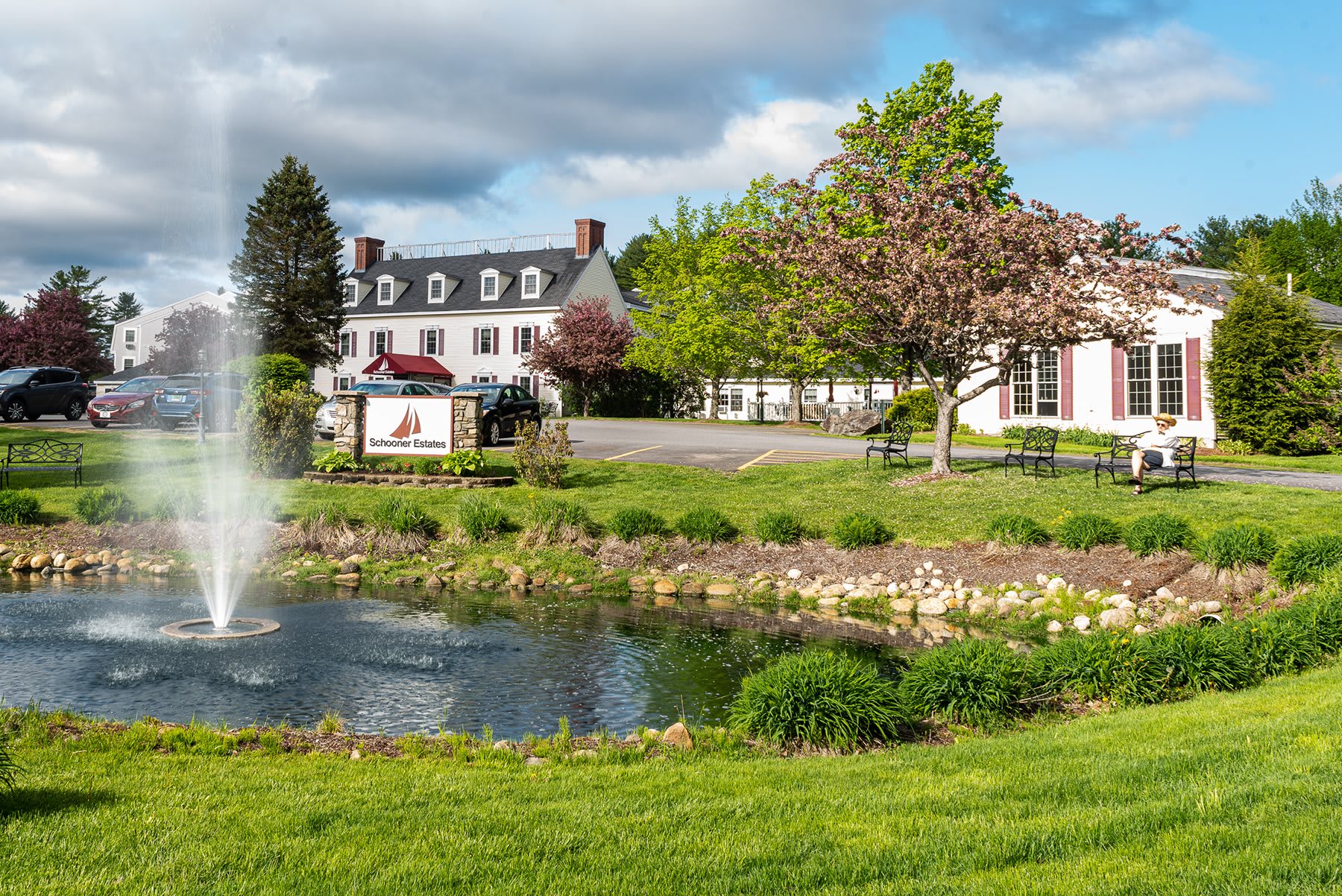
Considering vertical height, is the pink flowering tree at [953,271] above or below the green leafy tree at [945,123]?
below

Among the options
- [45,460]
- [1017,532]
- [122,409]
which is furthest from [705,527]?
[122,409]

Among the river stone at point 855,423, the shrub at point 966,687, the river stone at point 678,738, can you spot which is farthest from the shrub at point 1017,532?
the river stone at point 855,423

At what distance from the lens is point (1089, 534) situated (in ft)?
46.6

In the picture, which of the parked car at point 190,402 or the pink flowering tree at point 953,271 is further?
the parked car at point 190,402

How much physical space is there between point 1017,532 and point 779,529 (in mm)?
3612

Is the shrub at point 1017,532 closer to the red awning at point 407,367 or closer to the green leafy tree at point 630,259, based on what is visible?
the red awning at point 407,367

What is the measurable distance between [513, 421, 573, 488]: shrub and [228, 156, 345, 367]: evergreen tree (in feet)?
125

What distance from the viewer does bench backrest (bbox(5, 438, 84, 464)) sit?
20.4 meters

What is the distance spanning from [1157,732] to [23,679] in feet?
30.5

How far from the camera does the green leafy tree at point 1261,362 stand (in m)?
26.4

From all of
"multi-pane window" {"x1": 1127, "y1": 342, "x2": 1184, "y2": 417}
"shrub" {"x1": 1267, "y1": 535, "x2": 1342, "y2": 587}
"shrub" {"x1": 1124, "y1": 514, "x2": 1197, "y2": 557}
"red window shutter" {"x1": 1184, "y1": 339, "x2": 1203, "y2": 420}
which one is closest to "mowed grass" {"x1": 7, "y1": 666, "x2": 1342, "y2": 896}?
"shrub" {"x1": 1267, "y1": 535, "x2": 1342, "y2": 587}

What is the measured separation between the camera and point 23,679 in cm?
895

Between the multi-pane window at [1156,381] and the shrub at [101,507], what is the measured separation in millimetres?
26195

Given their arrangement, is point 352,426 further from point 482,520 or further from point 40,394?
point 40,394
